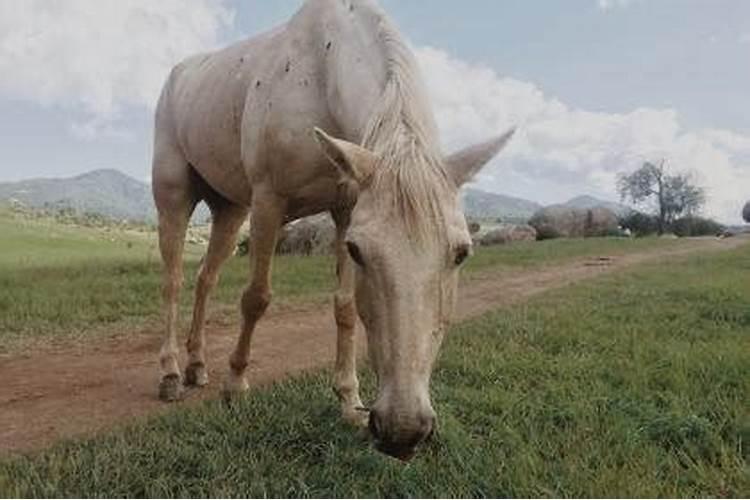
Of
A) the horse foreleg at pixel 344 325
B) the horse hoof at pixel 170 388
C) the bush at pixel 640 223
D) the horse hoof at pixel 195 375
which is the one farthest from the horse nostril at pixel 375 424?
the bush at pixel 640 223

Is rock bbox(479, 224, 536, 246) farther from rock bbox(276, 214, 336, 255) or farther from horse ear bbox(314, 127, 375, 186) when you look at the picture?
horse ear bbox(314, 127, 375, 186)

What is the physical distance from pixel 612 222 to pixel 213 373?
50.0 m

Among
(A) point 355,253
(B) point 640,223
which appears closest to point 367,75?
(A) point 355,253

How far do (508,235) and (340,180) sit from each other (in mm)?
40061

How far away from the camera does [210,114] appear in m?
6.35

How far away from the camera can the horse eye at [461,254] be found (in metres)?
3.26

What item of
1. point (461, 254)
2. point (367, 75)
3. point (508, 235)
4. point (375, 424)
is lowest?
point (375, 424)

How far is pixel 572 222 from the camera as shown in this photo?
50.5 meters

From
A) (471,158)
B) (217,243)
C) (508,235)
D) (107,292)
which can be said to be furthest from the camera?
(508,235)

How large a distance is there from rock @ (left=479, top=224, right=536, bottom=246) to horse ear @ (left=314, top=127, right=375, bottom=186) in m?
38.3

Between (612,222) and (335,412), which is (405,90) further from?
(612,222)

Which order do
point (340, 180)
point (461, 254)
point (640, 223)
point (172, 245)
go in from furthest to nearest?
1. point (640, 223)
2. point (172, 245)
3. point (340, 180)
4. point (461, 254)

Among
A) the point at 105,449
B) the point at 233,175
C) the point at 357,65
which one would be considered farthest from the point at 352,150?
the point at 233,175

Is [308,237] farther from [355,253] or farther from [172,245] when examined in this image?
[355,253]
